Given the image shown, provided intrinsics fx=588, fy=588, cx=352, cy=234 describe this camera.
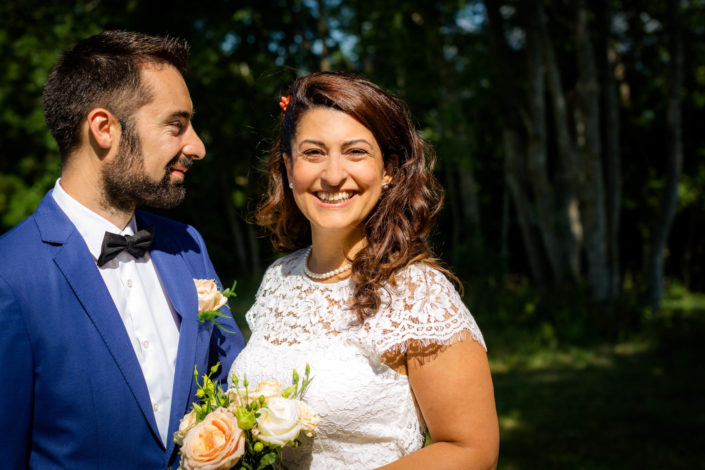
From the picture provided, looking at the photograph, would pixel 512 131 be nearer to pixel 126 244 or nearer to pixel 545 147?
pixel 545 147

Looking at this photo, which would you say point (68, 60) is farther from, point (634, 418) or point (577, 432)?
point (634, 418)

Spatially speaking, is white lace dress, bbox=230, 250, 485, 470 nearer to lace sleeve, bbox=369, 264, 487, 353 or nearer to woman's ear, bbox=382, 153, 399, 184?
lace sleeve, bbox=369, 264, 487, 353

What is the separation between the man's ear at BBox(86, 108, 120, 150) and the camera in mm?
2457

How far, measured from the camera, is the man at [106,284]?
2.11m

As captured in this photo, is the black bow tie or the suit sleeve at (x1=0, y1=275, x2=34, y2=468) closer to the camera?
the suit sleeve at (x1=0, y1=275, x2=34, y2=468)

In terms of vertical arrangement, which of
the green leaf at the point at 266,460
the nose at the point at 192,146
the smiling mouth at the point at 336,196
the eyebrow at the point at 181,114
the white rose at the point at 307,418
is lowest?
the green leaf at the point at 266,460

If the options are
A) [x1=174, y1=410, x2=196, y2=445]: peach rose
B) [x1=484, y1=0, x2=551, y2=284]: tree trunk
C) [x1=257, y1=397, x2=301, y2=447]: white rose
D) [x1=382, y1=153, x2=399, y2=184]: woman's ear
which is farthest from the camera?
[x1=484, y1=0, x2=551, y2=284]: tree trunk

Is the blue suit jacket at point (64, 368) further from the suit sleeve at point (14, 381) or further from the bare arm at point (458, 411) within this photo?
the bare arm at point (458, 411)

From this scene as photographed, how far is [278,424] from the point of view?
2014 millimetres

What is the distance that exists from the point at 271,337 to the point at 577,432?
454cm

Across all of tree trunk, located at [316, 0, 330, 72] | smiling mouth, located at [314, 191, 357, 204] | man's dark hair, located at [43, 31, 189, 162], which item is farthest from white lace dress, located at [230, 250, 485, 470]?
tree trunk, located at [316, 0, 330, 72]

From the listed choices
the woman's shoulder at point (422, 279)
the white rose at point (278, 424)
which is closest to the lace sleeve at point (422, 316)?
the woman's shoulder at point (422, 279)

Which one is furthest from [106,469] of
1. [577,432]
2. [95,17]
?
[95,17]

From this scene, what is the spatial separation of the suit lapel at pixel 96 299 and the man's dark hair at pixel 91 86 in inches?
16.6
